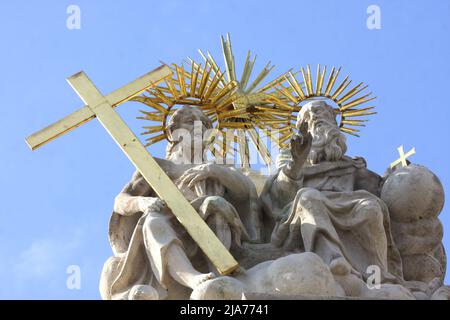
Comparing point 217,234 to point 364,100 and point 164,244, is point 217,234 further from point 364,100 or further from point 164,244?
point 364,100

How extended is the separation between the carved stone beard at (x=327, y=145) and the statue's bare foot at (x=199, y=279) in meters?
1.98

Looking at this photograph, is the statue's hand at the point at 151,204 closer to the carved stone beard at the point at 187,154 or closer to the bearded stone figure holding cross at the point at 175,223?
the bearded stone figure holding cross at the point at 175,223

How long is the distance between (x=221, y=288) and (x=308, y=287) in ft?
1.91

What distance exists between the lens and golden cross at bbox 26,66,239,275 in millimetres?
10977

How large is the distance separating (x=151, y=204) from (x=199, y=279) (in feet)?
3.17

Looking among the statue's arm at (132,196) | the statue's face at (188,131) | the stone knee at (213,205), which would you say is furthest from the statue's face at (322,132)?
the statue's arm at (132,196)

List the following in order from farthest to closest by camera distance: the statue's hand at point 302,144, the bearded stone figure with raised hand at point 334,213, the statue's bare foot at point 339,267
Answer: the statue's hand at point 302,144
the bearded stone figure with raised hand at point 334,213
the statue's bare foot at point 339,267

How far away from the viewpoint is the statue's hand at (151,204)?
1137cm

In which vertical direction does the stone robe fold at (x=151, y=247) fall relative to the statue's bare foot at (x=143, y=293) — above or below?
above

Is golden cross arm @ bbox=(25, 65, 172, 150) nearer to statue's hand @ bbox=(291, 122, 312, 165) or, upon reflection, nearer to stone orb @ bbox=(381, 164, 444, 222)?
statue's hand @ bbox=(291, 122, 312, 165)

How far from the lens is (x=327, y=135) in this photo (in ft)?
40.7
